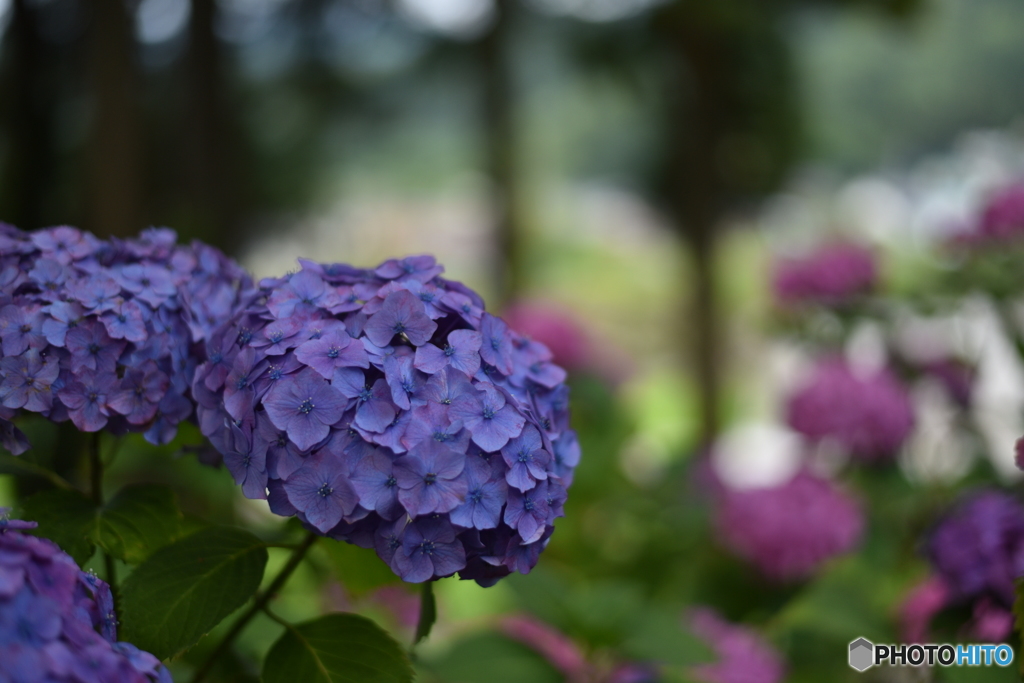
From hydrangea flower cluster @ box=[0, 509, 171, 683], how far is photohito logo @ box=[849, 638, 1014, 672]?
0.82 m

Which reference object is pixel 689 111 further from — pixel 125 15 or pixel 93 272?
pixel 93 272

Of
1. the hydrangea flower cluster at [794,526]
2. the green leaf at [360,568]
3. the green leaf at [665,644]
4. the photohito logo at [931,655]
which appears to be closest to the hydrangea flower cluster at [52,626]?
the green leaf at [360,568]

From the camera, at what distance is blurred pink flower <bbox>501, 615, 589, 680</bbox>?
1177 mm

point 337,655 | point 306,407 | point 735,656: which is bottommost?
point 735,656

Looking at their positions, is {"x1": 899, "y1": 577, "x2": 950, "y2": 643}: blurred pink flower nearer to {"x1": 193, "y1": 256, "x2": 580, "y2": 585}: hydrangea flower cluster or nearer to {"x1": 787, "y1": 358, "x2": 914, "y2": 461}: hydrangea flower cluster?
{"x1": 787, "y1": 358, "x2": 914, "y2": 461}: hydrangea flower cluster

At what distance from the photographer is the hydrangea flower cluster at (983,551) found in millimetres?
913

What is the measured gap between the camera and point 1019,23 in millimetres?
3668

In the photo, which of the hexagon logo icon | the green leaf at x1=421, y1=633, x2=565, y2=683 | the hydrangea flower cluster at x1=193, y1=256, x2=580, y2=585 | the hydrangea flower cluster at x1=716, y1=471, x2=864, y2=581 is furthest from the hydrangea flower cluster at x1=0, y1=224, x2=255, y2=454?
the hydrangea flower cluster at x1=716, y1=471, x2=864, y2=581

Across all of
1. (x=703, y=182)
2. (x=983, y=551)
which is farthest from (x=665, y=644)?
(x=703, y=182)

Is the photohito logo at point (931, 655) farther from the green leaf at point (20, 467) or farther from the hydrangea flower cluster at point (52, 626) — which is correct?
the green leaf at point (20, 467)

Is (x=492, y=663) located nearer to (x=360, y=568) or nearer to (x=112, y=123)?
(x=360, y=568)

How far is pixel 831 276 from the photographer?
5.79ft

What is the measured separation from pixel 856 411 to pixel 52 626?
5.14 feet

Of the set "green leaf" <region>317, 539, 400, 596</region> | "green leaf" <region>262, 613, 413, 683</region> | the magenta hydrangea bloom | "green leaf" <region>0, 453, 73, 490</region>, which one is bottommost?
the magenta hydrangea bloom
